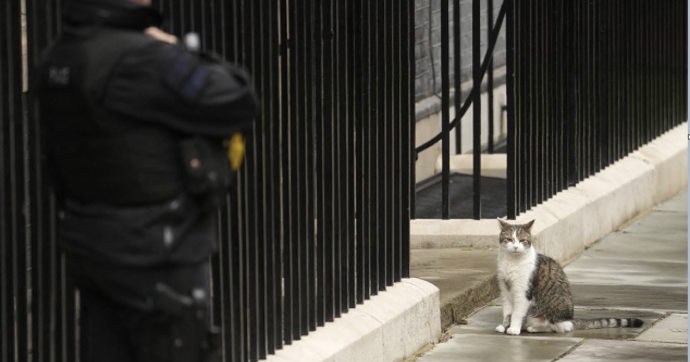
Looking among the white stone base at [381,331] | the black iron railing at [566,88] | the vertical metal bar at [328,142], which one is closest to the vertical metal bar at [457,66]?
the black iron railing at [566,88]

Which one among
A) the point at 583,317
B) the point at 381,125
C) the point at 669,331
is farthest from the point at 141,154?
the point at 583,317

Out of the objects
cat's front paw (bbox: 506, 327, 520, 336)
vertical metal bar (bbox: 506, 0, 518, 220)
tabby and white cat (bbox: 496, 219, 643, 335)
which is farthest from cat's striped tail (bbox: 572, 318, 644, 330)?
vertical metal bar (bbox: 506, 0, 518, 220)

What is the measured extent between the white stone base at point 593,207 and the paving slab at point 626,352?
2.09 meters

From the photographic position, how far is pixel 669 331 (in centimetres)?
842

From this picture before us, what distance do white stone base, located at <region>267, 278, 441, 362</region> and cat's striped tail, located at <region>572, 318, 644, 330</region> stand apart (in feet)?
3.19

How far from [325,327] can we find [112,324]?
2.88 metres

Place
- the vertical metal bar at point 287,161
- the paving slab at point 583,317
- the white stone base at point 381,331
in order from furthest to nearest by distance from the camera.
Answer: the paving slab at point 583,317, the white stone base at point 381,331, the vertical metal bar at point 287,161

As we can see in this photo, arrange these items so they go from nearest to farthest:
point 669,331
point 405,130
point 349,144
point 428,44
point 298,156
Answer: point 298,156 → point 349,144 → point 405,130 → point 669,331 → point 428,44

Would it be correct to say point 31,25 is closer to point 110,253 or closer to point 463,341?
point 110,253

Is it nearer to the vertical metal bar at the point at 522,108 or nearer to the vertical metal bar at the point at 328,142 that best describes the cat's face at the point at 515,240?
the vertical metal bar at the point at 522,108

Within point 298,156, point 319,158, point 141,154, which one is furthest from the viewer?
point 319,158

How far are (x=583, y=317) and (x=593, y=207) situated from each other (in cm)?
294

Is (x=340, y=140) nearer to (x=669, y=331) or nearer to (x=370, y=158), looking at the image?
(x=370, y=158)

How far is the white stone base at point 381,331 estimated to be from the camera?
6.55 meters
